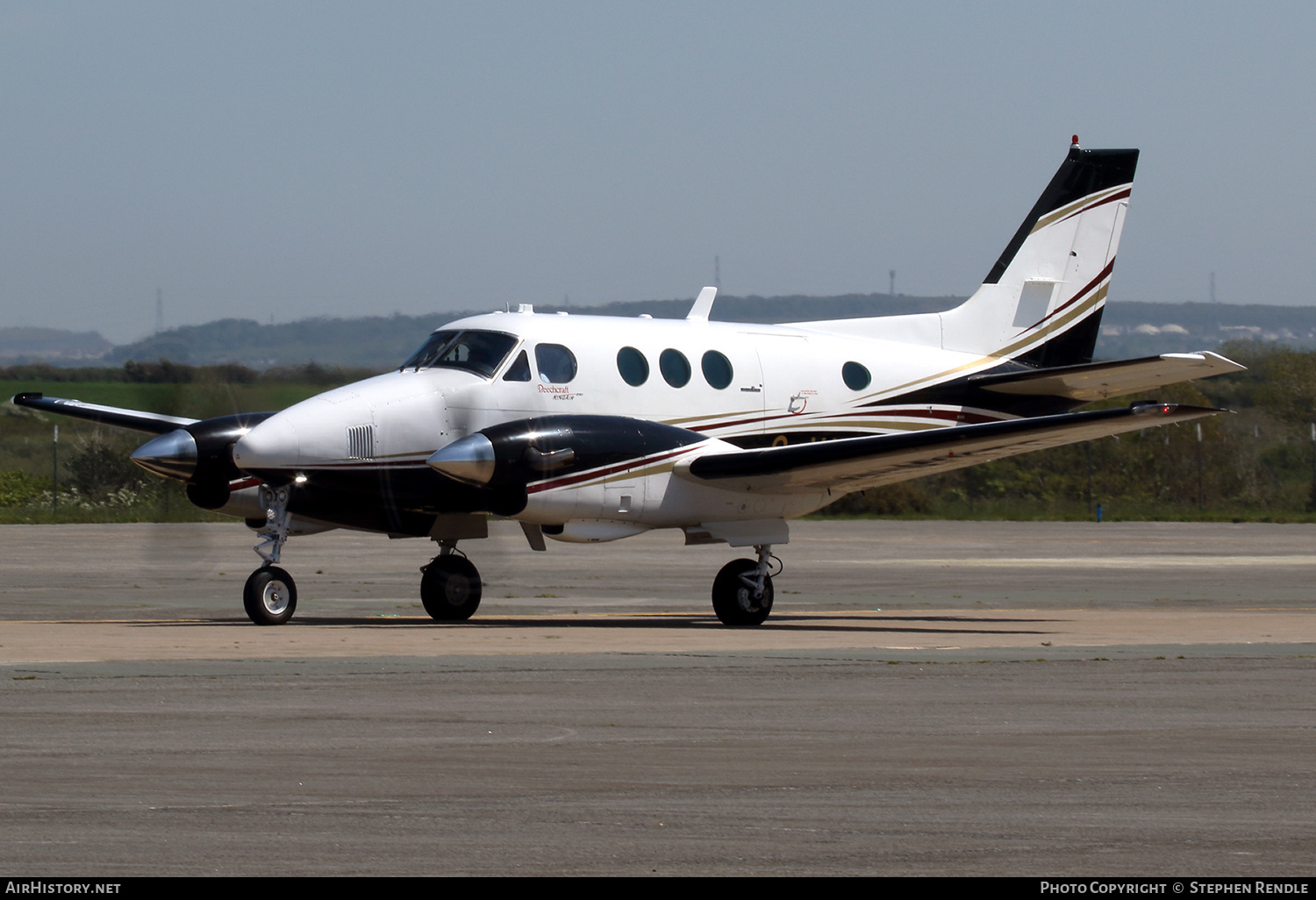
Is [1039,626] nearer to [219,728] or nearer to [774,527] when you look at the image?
[774,527]

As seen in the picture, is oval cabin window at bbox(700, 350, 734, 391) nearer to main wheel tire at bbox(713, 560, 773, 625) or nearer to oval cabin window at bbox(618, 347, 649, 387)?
oval cabin window at bbox(618, 347, 649, 387)

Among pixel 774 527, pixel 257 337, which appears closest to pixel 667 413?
pixel 774 527

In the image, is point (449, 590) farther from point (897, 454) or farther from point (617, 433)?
point (897, 454)

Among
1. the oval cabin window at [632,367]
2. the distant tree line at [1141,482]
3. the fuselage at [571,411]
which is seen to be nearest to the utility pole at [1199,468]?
the distant tree line at [1141,482]

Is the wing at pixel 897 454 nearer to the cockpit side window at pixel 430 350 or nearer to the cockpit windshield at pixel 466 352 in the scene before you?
the cockpit windshield at pixel 466 352

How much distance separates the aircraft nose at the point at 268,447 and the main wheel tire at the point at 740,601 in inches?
205

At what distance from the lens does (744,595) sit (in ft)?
61.6

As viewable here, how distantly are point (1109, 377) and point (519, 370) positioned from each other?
756 cm

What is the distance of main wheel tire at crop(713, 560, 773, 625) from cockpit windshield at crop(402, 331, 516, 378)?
12.1 feet

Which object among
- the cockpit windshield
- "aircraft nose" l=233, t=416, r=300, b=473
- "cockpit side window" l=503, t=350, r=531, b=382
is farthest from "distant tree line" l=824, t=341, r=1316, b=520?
"aircraft nose" l=233, t=416, r=300, b=473

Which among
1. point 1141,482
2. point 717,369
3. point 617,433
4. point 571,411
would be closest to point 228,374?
point 571,411

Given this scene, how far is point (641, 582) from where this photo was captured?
25.8m

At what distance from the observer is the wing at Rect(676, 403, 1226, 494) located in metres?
16.6
